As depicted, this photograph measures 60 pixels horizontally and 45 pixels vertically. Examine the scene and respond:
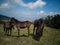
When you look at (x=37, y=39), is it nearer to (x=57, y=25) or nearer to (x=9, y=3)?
(x=57, y=25)

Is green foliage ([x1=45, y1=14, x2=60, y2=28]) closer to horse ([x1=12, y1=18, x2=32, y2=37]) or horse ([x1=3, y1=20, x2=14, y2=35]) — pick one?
horse ([x1=12, y1=18, x2=32, y2=37])

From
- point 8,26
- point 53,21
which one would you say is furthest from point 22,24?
point 53,21

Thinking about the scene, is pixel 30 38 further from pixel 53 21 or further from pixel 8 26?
pixel 53 21

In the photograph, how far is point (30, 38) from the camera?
280cm

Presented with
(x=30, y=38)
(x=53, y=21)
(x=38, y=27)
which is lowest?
(x=30, y=38)

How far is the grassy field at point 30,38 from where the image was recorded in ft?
8.77

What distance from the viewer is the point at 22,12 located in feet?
9.50

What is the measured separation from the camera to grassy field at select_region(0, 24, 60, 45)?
8.77ft

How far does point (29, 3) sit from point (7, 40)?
1.04m

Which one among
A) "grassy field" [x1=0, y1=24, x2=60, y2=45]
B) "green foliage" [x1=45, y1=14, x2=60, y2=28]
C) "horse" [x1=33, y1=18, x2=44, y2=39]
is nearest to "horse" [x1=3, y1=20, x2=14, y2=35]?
"grassy field" [x1=0, y1=24, x2=60, y2=45]

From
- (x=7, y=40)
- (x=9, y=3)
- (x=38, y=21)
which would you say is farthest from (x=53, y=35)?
(x=9, y=3)

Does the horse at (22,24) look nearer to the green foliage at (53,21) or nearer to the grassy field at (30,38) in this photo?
the grassy field at (30,38)

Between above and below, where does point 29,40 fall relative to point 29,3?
below

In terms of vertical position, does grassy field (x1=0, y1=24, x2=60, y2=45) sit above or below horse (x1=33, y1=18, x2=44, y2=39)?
below
